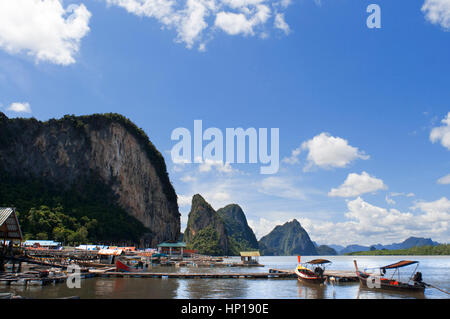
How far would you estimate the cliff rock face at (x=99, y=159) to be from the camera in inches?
4498

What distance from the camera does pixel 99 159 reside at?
435 feet

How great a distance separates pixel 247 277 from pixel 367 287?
16344 mm

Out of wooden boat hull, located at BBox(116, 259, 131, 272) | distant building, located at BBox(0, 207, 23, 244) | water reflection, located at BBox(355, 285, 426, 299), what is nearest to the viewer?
water reflection, located at BBox(355, 285, 426, 299)

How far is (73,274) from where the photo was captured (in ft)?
115

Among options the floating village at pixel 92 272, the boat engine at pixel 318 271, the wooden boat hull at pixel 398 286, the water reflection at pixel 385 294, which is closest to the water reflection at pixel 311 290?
the floating village at pixel 92 272

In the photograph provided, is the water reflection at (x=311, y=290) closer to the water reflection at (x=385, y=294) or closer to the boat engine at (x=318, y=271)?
the boat engine at (x=318, y=271)

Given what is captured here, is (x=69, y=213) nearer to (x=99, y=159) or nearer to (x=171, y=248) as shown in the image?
(x=99, y=159)

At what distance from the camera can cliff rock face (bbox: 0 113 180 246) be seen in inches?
4498

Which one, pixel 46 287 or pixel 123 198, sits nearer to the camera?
pixel 46 287

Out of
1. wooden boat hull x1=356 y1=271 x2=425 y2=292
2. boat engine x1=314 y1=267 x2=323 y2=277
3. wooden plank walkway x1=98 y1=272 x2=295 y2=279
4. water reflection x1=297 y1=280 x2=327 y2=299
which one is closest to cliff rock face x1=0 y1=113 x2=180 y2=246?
wooden plank walkway x1=98 y1=272 x2=295 y2=279

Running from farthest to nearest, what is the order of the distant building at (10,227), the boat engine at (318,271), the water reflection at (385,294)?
the boat engine at (318,271)
the distant building at (10,227)
the water reflection at (385,294)

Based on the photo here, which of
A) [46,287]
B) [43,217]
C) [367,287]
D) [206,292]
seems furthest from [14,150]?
[367,287]

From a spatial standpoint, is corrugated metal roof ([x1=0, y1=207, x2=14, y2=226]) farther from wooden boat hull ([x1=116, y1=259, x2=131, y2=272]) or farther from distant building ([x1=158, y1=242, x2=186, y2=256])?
distant building ([x1=158, y1=242, x2=186, y2=256])
